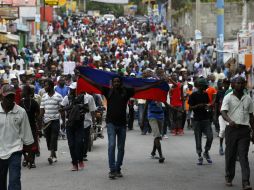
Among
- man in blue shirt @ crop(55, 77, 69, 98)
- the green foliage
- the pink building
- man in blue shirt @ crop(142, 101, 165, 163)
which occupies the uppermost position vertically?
the green foliage

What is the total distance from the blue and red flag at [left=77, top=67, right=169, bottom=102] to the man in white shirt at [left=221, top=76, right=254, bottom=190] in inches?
96.8

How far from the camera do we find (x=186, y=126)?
28.1 metres

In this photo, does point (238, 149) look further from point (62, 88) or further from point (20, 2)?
point (20, 2)

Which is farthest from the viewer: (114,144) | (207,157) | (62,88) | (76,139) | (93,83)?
(62,88)

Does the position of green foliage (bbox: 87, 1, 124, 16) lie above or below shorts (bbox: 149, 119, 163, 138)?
above

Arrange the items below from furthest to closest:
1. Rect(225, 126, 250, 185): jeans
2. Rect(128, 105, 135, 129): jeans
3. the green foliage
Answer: the green foliage, Rect(128, 105, 135, 129): jeans, Rect(225, 126, 250, 185): jeans

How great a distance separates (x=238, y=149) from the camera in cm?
1321

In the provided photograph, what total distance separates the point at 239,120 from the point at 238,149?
0.49 meters

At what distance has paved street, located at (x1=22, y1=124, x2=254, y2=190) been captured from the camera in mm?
13508

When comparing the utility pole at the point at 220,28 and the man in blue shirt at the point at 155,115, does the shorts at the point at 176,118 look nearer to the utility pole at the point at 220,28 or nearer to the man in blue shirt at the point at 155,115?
the man in blue shirt at the point at 155,115

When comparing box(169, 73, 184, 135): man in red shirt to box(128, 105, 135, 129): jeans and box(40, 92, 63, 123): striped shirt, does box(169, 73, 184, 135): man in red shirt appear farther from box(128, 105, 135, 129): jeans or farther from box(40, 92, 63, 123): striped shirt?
box(40, 92, 63, 123): striped shirt

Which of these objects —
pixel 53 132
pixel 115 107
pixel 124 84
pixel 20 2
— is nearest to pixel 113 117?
pixel 115 107

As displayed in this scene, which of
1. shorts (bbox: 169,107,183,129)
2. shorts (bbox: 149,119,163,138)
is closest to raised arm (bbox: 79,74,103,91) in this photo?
shorts (bbox: 149,119,163,138)

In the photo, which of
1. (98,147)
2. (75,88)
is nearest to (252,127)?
(75,88)
